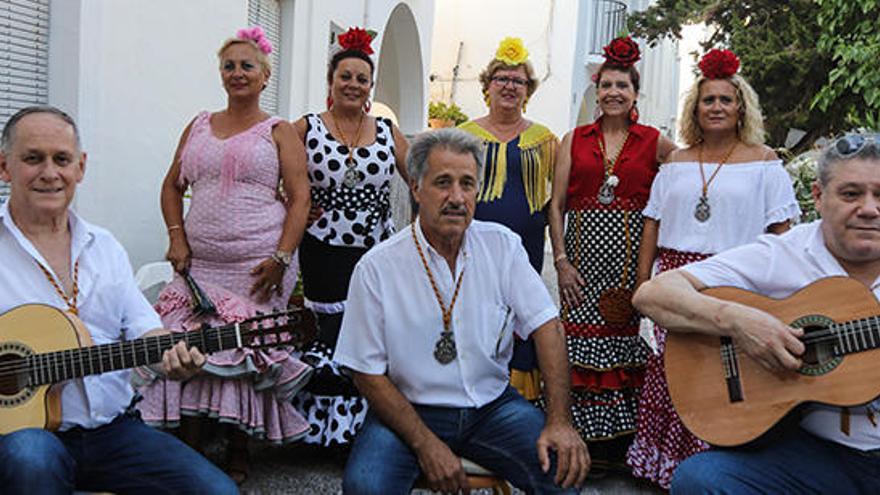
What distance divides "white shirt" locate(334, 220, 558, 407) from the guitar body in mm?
876

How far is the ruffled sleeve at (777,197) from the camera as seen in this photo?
3.72 m

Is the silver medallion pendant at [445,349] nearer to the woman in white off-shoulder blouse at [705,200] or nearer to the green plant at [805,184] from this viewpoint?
the woman in white off-shoulder blouse at [705,200]

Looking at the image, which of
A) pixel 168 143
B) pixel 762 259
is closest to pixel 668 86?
pixel 168 143

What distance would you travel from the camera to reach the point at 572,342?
4.12 meters

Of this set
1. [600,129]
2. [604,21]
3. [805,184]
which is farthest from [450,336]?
[604,21]

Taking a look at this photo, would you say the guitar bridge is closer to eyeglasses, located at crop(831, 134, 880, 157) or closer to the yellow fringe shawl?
eyeglasses, located at crop(831, 134, 880, 157)

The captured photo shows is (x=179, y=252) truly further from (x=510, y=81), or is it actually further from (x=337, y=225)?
(x=510, y=81)

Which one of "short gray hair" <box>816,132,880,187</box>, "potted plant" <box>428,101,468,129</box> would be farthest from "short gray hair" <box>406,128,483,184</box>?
"potted plant" <box>428,101,468,129</box>

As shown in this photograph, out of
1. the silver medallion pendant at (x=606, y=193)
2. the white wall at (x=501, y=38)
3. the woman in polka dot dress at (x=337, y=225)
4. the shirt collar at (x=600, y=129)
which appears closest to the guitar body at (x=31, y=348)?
the woman in polka dot dress at (x=337, y=225)

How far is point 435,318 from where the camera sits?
2.95 metres

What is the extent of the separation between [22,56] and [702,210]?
3.62m

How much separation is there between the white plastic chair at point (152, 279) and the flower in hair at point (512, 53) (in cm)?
207

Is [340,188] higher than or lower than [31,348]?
higher

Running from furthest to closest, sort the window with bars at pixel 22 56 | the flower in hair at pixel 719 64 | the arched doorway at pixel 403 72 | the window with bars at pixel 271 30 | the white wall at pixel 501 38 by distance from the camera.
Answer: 1. the white wall at pixel 501 38
2. the arched doorway at pixel 403 72
3. the window with bars at pixel 271 30
4. the window with bars at pixel 22 56
5. the flower in hair at pixel 719 64
